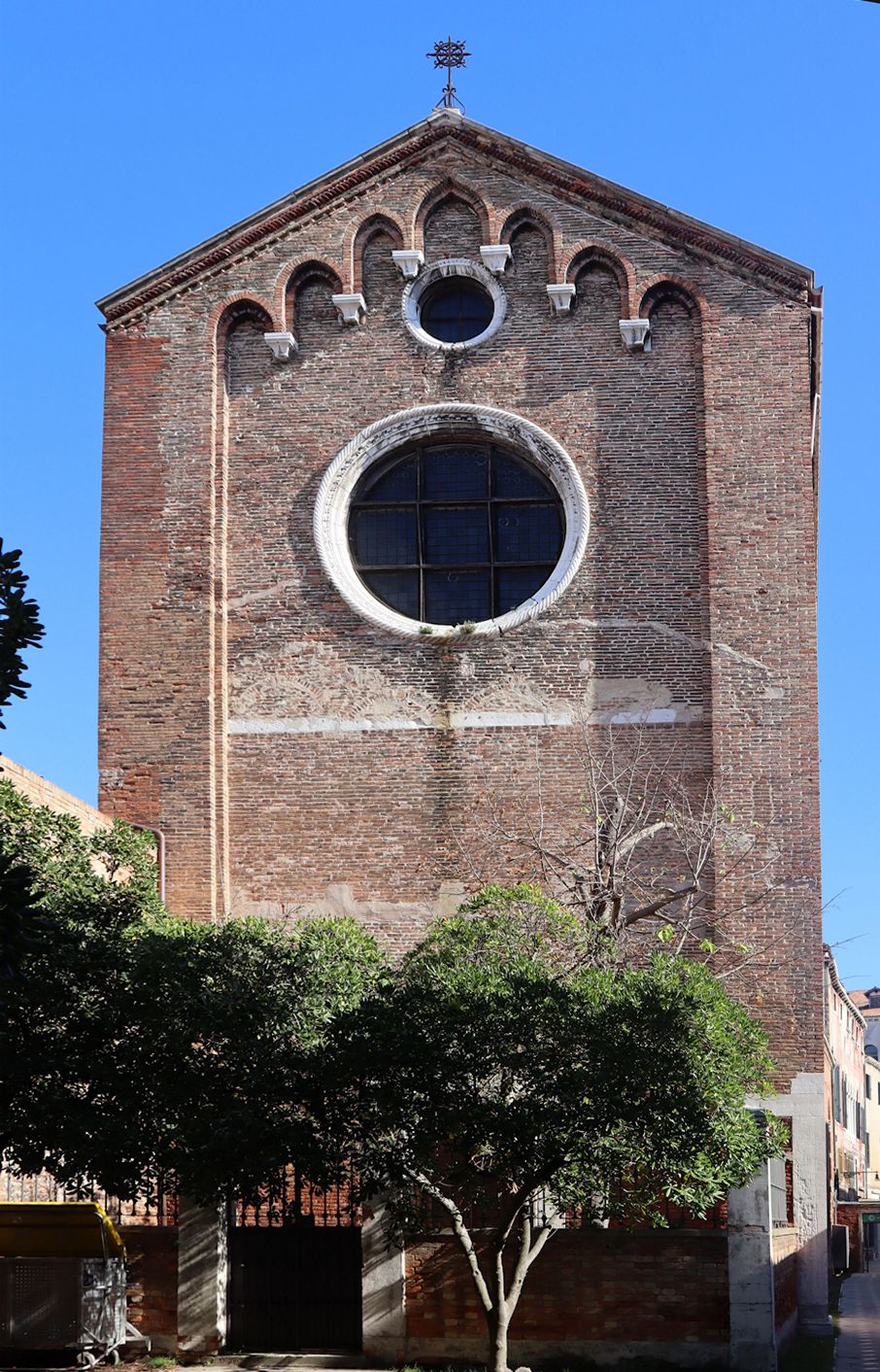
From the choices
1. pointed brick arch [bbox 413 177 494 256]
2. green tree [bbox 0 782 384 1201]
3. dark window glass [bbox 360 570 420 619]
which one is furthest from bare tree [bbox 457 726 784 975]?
pointed brick arch [bbox 413 177 494 256]

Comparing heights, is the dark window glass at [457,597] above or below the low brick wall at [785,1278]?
above

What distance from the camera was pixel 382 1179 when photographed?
15.7 meters

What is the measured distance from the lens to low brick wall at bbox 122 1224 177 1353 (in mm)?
17719

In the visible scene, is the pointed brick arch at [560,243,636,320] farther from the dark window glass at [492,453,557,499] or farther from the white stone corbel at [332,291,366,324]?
the white stone corbel at [332,291,366,324]

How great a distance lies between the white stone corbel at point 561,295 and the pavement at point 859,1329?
11862 millimetres

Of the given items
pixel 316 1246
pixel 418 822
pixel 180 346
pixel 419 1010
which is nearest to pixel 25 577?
pixel 419 1010

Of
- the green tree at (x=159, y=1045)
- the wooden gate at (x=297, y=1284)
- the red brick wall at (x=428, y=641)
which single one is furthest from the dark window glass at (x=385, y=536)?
the wooden gate at (x=297, y=1284)

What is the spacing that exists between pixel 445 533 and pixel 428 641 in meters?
1.50

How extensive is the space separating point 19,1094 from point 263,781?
680cm

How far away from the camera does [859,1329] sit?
23.5m

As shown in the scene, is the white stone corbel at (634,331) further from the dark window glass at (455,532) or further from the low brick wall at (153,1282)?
the low brick wall at (153,1282)

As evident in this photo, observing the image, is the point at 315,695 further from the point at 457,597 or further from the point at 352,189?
the point at 352,189

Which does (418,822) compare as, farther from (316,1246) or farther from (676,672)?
(316,1246)

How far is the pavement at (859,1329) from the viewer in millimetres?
19078
